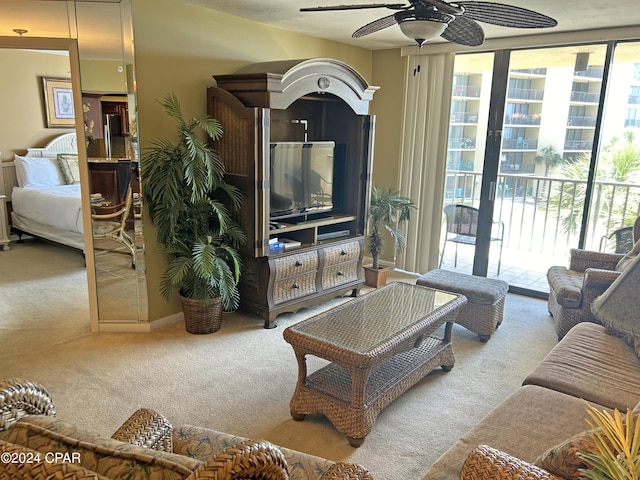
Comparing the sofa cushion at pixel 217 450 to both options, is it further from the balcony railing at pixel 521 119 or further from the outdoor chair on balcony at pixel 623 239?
the balcony railing at pixel 521 119

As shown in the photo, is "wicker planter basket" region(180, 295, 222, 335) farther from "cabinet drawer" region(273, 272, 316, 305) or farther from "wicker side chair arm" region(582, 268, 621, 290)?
"wicker side chair arm" region(582, 268, 621, 290)

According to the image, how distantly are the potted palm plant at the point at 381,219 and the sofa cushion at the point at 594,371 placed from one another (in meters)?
2.31

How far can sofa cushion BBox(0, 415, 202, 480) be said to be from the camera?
2.89 feet

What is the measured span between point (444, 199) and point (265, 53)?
90.1 inches

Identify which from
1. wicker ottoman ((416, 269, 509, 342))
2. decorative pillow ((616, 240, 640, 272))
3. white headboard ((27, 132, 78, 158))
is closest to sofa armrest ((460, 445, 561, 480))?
wicker ottoman ((416, 269, 509, 342))

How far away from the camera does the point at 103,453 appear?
0.91m

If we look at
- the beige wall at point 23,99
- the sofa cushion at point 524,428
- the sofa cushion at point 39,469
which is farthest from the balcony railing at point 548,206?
the beige wall at point 23,99

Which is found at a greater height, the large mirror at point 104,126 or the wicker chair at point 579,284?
the large mirror at point 104,126

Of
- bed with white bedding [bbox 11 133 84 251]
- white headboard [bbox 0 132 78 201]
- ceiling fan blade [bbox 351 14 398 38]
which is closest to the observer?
ceiling fan blade [bbox 351 14 398 38]

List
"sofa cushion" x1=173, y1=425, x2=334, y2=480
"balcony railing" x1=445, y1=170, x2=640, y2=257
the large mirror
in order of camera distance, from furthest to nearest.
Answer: "balcony railing" x1=445, y1=170, x2=640, y2=257 < the large mirror < "sofa cushion" x1=173, y1=425, x2=334, y2=480

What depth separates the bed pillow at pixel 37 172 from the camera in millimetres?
6285

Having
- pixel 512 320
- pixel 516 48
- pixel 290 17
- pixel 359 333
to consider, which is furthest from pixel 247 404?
pixel 516 48

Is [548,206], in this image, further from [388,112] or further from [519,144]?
[388,112]

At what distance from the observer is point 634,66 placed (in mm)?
4125
